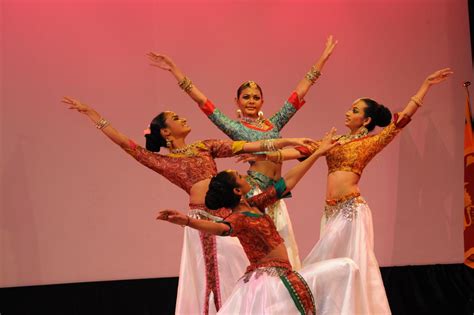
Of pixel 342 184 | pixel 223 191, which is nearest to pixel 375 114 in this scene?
pixel 342 184

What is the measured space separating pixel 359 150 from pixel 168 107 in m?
1.87

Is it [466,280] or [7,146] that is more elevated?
[7,146]

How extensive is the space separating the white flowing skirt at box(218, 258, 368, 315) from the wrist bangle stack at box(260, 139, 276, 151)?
0.99m

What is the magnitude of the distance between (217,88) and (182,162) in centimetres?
157

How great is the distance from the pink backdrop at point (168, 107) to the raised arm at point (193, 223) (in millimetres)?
2496

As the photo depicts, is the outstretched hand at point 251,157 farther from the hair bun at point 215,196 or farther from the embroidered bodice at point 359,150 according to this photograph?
the hair bun at point 215,196

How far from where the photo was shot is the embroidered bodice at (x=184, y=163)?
185 inches

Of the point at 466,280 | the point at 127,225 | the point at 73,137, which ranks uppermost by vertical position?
the point at 73,137

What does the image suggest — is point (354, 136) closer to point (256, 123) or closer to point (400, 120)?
point (400, 120)

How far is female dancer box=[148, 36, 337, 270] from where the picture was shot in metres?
4.77

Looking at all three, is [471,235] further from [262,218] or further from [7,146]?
[7,146]

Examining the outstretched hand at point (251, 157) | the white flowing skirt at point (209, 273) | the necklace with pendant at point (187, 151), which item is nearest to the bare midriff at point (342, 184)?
the outstretched hand at point (251, 157)

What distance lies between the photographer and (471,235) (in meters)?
6.17

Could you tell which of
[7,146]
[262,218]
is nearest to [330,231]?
[262,218]
